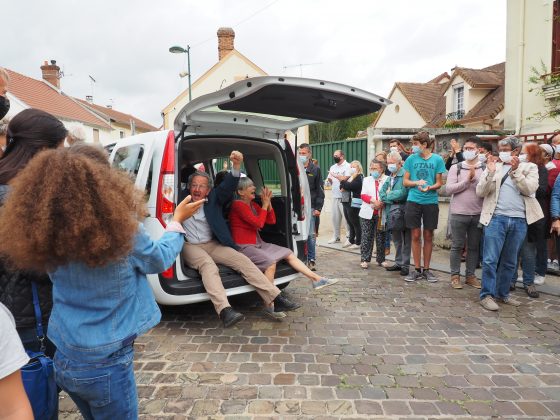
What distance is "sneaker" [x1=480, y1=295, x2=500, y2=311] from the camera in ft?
15.1

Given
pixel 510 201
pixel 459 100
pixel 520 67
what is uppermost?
pixel 459 100

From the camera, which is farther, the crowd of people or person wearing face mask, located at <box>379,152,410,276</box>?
person wearing face mask, located at <box>379,152,410,276</box>

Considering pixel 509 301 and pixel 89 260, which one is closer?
pixel 89 260

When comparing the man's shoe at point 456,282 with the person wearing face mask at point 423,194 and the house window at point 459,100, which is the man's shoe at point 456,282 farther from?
the house window at point 459,100

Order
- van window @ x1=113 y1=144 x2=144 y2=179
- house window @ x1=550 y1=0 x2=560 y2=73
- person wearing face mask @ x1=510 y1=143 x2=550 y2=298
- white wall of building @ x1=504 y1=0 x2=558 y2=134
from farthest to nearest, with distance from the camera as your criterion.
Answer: white wall of building @ x1=504 y1=0 x2=558 y2=134 → house window @ x1=550 y1=0 x2=560 y2=73 → person wearing face mask @ x1=510 y1=143 x2=550 y2=298 → van window @ x1=113 y1=144 x2=144 y2=179

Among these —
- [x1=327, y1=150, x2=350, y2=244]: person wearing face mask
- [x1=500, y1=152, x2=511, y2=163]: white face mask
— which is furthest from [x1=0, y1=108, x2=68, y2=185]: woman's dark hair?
[x1=327, y1=150, x2=350, y2=244]: person wearing face mask

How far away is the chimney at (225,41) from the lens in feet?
A: 100

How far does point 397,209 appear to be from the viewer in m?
6.23

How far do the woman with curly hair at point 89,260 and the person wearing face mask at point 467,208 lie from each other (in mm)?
4548

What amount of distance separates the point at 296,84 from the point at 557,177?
4.06 m

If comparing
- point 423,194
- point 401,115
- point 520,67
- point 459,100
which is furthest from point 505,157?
point 401,115

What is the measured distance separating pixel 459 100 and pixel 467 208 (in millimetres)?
21945

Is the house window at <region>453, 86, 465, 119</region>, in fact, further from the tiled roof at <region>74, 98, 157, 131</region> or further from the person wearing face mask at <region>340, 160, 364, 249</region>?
the tiled roof at <region>74, 98, 157, 131</region>

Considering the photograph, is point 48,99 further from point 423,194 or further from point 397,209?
point 423,194
